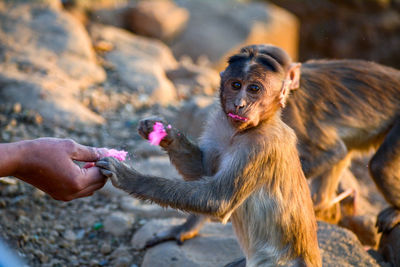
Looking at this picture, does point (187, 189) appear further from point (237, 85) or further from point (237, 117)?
point (237, 85)

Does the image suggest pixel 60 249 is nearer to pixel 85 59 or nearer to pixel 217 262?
pixel 217 262

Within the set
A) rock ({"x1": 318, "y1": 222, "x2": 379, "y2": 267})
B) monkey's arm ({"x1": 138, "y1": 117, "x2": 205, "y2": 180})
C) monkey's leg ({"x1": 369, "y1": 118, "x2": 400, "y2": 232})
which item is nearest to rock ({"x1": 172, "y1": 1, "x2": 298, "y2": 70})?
monkey's leg ({"x1": 369, "y1": 118, "x2": 400, "y2": 232})

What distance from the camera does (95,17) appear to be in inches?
421


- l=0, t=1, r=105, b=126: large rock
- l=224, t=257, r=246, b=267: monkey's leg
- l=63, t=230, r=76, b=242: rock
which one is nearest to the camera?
l=224, t=257, r=246, b=267: monkey's leg

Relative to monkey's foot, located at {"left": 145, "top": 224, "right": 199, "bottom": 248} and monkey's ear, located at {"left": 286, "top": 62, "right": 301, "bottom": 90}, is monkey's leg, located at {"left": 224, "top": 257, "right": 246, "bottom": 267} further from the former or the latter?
monkey's ear, located at {"left": 286, "top": 62, "right": 301, "bottom": 90}

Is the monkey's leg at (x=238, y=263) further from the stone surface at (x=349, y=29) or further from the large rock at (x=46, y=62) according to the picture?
the stone surface at (x=349, y=29)

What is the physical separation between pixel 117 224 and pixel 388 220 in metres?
2.80

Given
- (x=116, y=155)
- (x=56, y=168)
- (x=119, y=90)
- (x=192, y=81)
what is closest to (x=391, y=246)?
(x=116, y=155)

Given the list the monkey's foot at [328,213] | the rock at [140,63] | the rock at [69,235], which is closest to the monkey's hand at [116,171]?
the rock at [69,235]

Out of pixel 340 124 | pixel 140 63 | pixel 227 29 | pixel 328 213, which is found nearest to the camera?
pixel 340 124

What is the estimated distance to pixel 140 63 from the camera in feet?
29.3

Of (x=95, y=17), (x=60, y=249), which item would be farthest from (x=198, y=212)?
(x=95, y=17)

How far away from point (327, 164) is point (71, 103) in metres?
3.65

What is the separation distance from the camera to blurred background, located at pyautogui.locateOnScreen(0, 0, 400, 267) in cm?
475
